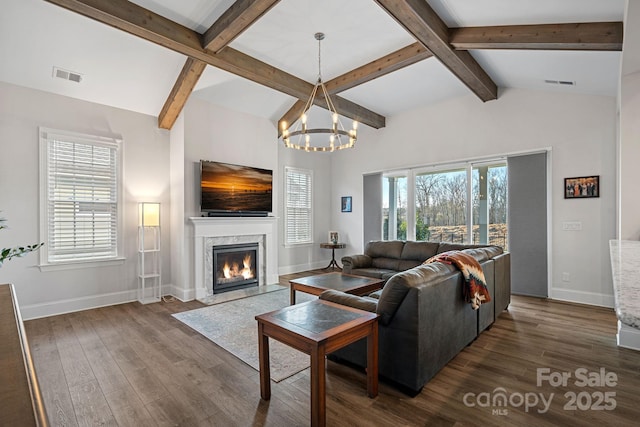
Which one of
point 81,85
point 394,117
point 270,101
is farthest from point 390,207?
point 81,85

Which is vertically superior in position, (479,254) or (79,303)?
(479,254)

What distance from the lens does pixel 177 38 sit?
3.62m

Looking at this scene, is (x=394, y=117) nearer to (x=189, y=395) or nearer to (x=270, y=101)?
(x=270, y=101)

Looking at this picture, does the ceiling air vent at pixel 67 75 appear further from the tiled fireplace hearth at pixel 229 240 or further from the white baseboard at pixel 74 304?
the white baseboard at pixel 74 304

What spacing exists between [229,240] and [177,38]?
10.2 feet

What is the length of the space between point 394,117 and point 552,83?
282 cm

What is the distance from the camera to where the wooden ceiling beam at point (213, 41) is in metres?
3.16

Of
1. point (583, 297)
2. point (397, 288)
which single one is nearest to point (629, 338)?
point (583, 297)

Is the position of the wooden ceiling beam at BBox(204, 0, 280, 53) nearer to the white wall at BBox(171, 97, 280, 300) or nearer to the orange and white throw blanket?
the white wall at BBox(171, 97, 280, 300)

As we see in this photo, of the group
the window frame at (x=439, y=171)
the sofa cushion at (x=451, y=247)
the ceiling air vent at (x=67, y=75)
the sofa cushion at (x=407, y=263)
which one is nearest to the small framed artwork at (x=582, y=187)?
the window frame at (x=439, y=171)

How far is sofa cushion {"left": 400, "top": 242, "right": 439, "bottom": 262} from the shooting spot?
5.08 m

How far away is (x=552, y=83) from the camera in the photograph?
178 inches

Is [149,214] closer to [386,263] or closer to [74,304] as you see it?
[74,304]

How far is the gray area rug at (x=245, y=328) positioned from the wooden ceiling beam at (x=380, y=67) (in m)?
2.44
